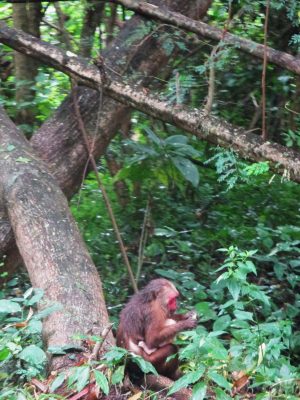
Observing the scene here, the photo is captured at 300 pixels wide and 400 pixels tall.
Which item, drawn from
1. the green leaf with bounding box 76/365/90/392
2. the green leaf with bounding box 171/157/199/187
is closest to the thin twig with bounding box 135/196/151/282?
the green leaf with bounding box 171/157/199/187

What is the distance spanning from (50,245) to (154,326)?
966mm

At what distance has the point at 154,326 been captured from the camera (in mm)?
4523

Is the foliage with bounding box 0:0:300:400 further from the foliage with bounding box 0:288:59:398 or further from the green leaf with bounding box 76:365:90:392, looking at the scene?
the green leaf with bounding box 76:365:90:392

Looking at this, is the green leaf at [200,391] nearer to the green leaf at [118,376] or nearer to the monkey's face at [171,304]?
the green leaf at [118,376]

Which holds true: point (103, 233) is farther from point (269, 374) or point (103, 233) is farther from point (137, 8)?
point (269, 374)

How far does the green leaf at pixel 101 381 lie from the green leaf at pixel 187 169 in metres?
3.13

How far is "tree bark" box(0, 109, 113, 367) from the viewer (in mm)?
4488

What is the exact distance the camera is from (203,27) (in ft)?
19.4

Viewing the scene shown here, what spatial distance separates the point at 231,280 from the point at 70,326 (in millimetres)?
1036

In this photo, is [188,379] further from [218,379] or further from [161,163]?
[161,163]

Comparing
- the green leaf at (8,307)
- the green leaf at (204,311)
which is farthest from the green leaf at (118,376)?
the green leaf at (204,311)

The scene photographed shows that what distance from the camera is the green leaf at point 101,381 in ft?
11.4

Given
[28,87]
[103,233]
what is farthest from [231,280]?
[28,87]

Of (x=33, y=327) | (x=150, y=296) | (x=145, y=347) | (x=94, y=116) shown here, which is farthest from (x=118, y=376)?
(x=94, y=116)
